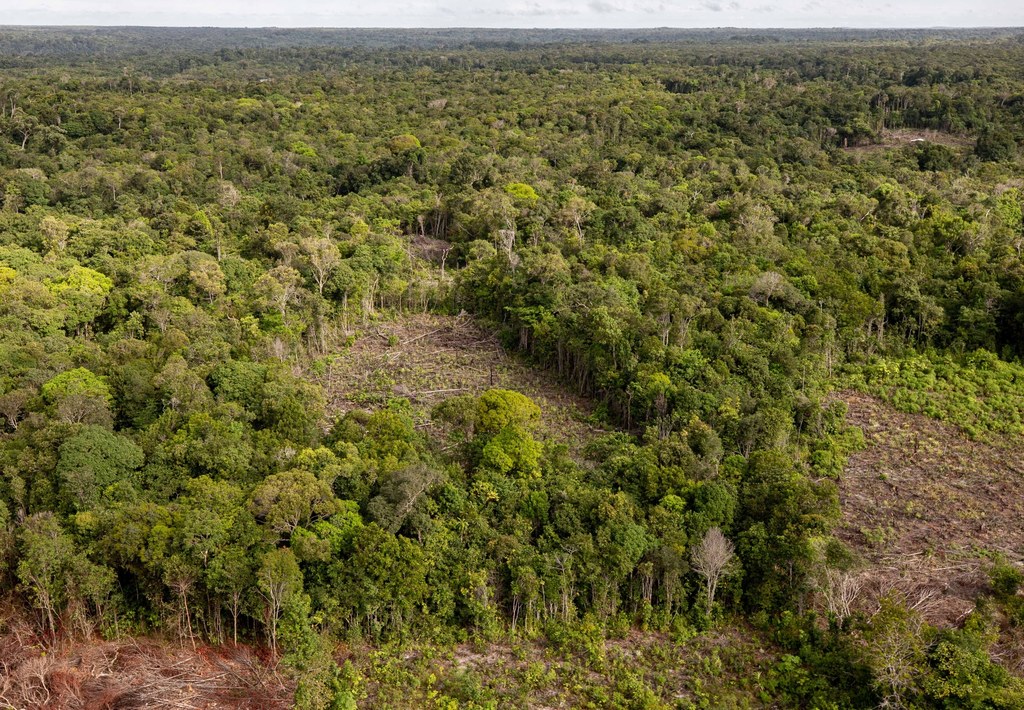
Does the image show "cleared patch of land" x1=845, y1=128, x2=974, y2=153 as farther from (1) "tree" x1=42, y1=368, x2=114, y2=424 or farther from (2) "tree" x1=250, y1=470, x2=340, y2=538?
(1) "tree" x1=42, y1=368, x2=114, y2=424

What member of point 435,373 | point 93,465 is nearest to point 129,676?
point 93,465

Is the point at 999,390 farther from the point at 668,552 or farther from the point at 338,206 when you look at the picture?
the point at 338,206

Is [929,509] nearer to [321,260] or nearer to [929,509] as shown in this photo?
[929,509]

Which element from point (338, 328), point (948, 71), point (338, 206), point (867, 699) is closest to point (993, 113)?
point (948, 71)

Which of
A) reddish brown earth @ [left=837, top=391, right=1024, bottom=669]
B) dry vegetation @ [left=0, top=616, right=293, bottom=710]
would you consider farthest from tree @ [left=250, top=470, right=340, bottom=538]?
reddish brown earth @ [left=837, top=391, right=1024, bottom=669]

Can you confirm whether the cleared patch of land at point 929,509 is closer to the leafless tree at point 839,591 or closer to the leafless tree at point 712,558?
the leafless tree at point 839,591

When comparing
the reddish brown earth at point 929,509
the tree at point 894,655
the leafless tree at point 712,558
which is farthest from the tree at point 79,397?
the reddish brown earth at point 929,509
